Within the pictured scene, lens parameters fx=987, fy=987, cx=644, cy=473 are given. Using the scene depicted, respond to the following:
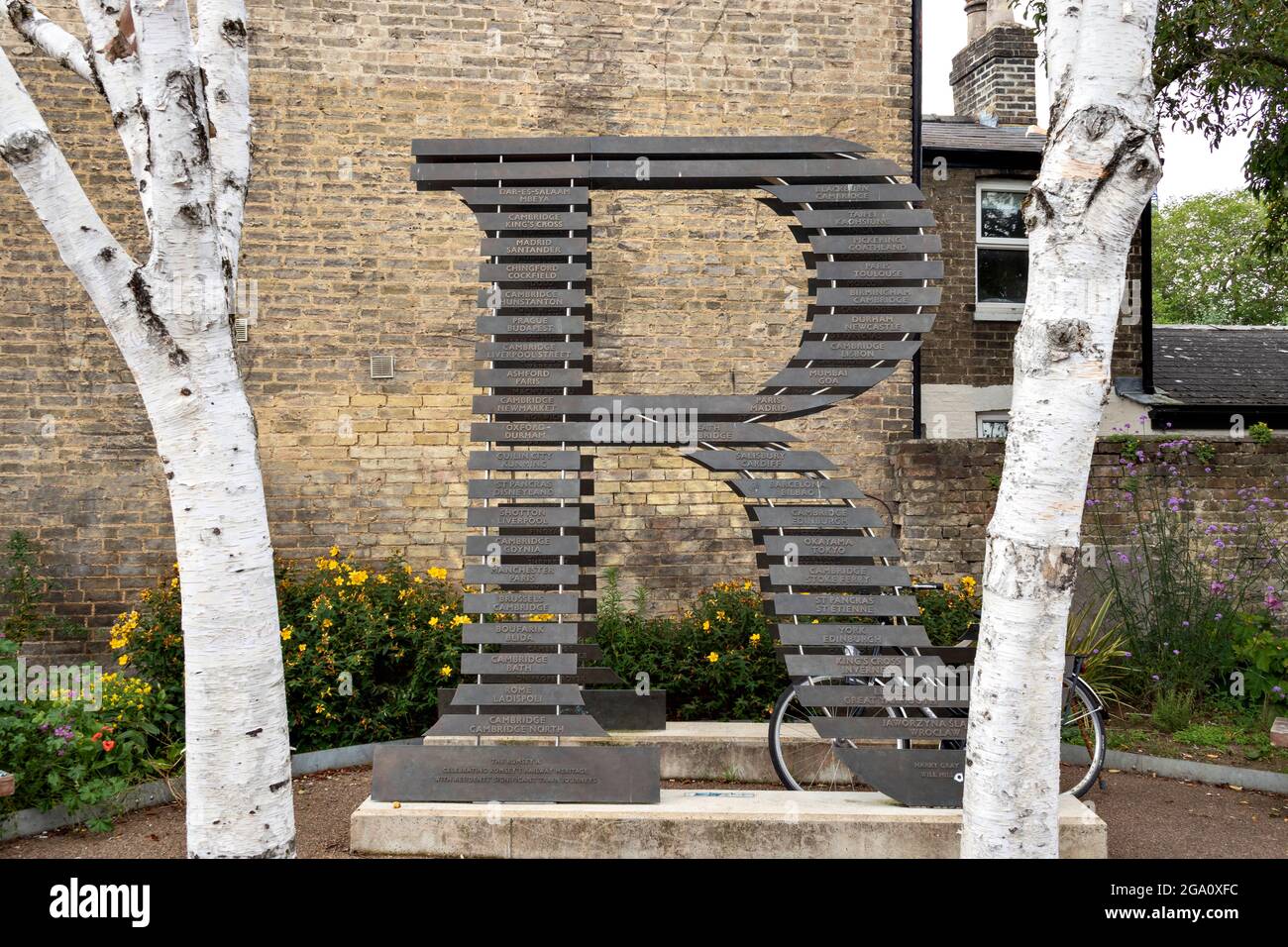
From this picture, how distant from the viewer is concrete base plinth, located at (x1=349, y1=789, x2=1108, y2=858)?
449cm

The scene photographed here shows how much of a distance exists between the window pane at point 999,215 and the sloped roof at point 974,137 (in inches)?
22.3

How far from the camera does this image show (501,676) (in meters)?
5.18

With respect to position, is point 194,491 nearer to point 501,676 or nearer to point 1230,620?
Result: point 501,676

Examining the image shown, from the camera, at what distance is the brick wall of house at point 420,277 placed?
7781 mm

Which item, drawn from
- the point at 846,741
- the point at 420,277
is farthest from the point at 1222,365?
the point at 846,741

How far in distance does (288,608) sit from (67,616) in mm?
2026

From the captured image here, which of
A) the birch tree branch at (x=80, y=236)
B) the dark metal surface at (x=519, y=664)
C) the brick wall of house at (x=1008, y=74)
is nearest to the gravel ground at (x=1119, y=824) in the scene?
the dark metal surface at (x=519, y=664)

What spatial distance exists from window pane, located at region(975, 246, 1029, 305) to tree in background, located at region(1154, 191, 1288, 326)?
21008mm

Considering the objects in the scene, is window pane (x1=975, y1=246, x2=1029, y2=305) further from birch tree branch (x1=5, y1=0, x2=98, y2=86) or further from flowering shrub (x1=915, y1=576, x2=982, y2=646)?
birch tree branch (x1=5, y1=0, x2=98, y2=86)

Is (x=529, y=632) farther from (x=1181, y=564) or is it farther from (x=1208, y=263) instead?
(x=1208, y=263)

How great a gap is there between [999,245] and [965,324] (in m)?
1.19

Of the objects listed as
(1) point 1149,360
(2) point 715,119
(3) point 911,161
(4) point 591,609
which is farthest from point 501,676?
(1) point 1149,360

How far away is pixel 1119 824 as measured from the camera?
5430 mm

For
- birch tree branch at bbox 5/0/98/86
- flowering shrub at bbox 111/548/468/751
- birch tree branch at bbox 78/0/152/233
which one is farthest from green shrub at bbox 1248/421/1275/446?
birch tree branch at bbox 5/0/98/86
